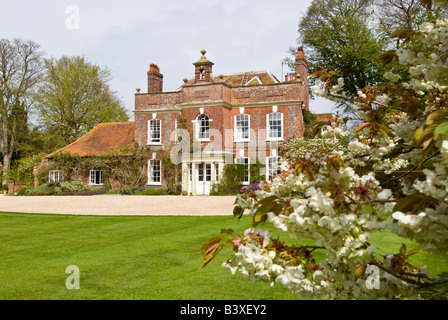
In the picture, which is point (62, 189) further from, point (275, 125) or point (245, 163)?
point (275, 125)

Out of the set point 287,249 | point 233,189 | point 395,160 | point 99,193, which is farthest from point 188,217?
point 99,193

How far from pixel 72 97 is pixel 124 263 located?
3287 centimetres

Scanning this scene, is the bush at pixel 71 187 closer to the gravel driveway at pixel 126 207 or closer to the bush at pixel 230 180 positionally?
the gravel driveway at pixel 126 207

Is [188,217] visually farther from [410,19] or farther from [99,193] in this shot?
[410,19]

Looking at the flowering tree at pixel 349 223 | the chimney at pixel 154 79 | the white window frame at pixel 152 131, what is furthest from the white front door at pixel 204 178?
the flowering tree at pixel 349 223

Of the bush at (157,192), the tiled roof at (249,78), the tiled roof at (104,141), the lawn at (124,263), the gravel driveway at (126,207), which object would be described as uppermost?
the tiled roof at (249,78)

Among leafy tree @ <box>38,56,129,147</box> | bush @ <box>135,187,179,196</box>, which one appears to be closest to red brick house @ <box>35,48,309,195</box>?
bush @ <box>135,187,179,196</box>

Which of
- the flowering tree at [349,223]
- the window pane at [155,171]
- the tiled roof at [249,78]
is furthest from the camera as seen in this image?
the tiled roof at [249,78]

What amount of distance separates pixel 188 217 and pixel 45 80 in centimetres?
2868

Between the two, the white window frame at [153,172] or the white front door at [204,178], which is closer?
the white front door at [204,178]

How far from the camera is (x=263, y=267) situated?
2008mm

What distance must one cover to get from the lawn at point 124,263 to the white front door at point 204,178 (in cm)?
1410

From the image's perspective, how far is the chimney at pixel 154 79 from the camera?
92.9 ft

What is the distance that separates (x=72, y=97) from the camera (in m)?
35.9
